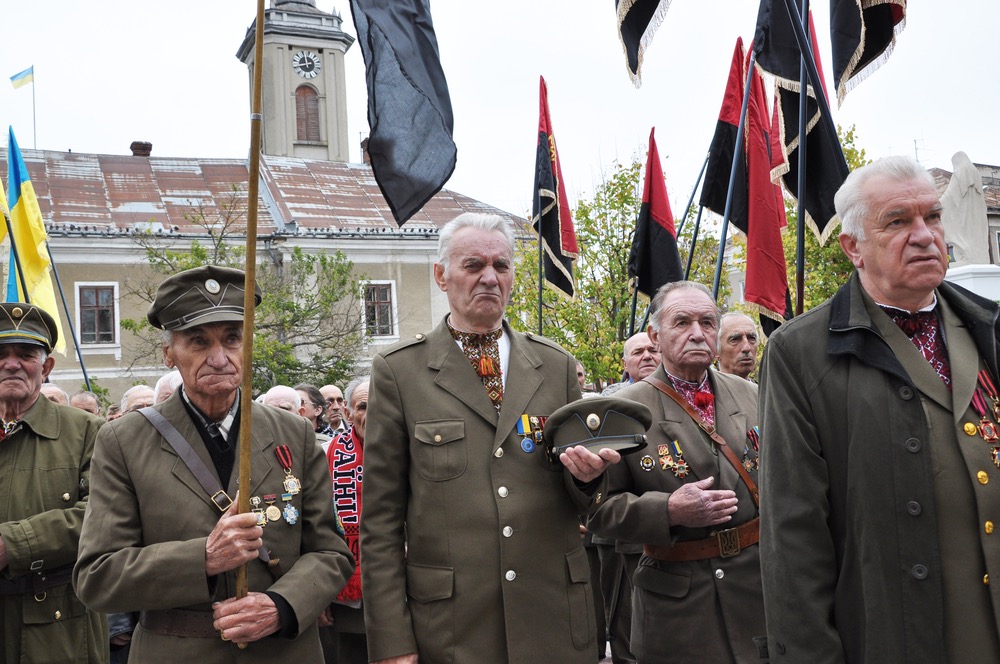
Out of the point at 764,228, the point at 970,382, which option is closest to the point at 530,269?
the point at 764,228

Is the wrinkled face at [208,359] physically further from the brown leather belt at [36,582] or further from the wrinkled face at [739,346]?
the wrinkled face at [739,346]

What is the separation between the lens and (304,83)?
148ft

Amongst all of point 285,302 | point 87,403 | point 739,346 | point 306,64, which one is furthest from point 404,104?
point 306,64

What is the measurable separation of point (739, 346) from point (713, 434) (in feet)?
6.18

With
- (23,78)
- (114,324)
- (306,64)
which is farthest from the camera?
(306,64)

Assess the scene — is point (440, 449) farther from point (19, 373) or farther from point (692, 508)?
point (19, 373)

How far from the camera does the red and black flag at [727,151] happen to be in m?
7.69

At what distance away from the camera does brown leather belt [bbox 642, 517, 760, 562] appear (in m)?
4.27

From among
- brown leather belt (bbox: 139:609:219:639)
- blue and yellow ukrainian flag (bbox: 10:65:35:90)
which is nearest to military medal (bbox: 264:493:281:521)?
brown leather belt (bbox: 139:609:219:639)

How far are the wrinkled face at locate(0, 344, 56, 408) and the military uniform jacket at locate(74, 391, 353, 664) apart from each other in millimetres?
1240

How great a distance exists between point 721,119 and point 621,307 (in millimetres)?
13273

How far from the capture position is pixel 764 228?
674cm

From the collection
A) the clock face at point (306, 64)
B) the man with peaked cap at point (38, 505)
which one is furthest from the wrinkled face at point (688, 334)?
the clock face at point (306, 64)

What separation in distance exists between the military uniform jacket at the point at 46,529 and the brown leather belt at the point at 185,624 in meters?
1.10
